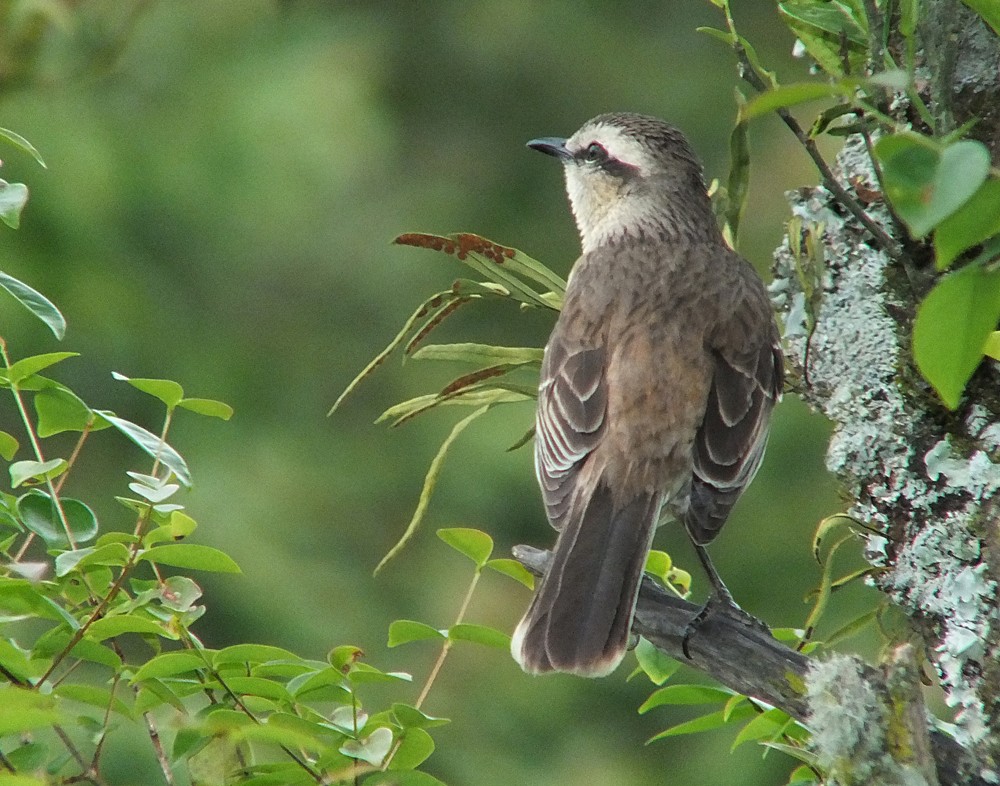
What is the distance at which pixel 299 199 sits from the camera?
8.25 meters

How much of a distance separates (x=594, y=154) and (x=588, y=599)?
1647 millimetres

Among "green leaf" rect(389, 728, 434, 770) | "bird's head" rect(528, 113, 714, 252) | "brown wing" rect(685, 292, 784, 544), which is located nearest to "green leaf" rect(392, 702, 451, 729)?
"green leaf" rect(389, 728, 434, 770)

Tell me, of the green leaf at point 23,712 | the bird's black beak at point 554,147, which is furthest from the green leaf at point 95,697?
the bird's black beak at point 554,147

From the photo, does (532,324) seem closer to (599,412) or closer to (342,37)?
(342,37)

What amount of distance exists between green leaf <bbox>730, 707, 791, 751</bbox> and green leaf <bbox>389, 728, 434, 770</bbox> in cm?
52

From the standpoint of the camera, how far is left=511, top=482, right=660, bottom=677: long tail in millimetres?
2625

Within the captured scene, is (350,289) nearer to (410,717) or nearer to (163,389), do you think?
(163,389)

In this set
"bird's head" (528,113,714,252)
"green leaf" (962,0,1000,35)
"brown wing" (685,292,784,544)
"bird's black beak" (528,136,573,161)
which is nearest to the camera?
"green leaf" (962,0,1000,35)

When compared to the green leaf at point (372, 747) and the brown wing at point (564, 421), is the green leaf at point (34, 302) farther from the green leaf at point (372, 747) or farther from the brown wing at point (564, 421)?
the brown wing at point (564, 421)

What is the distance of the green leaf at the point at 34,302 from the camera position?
1724 mm

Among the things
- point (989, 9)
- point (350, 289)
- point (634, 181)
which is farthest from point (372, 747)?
point (350, 289)

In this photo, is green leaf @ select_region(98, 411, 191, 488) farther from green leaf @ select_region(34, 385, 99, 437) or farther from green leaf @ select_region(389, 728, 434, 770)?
green leaf @ select_region(389, 728, 434, 770)

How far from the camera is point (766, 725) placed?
2.07 m

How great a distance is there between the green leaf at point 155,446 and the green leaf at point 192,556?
0.35 ft
